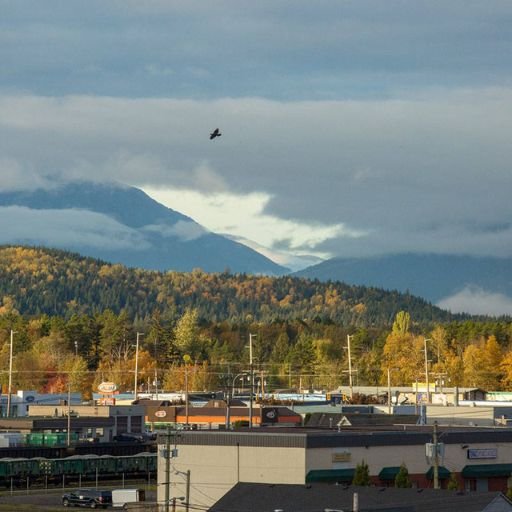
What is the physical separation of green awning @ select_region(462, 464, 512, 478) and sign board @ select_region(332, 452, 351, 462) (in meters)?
10.7

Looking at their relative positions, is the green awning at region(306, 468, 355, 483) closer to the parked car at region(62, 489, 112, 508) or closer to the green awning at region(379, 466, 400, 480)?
the green awning at region(379, 466, 400, 480)

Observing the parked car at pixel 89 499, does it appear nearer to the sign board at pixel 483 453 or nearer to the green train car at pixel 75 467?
the green train car at pixel 75 467

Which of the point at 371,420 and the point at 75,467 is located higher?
the point at 371,420

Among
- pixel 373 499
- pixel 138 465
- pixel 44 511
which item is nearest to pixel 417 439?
pixel 373 499

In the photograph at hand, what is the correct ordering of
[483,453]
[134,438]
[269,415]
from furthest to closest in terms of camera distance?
1. [269,415]
2. [134,438]
3. [483,453]

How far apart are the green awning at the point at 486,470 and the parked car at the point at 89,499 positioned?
25799 mm

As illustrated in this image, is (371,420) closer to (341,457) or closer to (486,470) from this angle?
(486,470)

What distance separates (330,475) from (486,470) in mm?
14958

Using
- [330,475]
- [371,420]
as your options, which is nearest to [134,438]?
[371,420]

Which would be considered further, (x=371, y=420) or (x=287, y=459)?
(x=371, y=420)

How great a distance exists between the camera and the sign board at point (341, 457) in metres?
88.0

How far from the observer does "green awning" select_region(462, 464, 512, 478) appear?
95812 millimetres

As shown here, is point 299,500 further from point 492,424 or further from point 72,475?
point 492,424

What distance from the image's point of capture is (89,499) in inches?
3932
